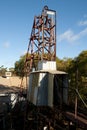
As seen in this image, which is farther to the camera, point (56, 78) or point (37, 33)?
point (37, 33)

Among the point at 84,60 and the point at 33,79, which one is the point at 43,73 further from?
the point at 84,60

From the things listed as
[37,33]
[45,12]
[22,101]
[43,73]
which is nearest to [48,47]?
[37,33]

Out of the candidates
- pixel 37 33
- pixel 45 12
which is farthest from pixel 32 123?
pixel 45 12

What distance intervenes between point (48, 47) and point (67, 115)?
49.3ft

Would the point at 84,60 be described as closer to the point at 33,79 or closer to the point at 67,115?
the point at 33,79

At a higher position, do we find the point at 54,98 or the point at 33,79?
the point at 33,79

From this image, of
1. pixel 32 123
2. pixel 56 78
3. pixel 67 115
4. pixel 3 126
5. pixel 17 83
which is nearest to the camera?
pixel 67 115

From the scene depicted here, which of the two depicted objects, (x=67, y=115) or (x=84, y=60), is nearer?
(x=67, y=115)

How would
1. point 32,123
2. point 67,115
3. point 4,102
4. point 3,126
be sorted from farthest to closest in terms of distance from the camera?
point 4,102 < point 3,126 < point 32,123 < point 67,115

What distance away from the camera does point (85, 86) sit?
77.9ft

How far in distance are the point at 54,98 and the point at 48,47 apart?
33.7ft

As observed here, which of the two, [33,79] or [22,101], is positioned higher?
[33,79]

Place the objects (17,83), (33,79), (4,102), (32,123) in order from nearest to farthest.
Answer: (33,79) < (32,123) < (4,102) < (17,83)

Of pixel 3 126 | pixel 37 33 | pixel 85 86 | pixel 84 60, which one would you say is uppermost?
pixel 37 33
